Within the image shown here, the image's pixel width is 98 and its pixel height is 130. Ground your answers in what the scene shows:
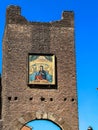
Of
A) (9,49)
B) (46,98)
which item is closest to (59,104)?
(46,98)

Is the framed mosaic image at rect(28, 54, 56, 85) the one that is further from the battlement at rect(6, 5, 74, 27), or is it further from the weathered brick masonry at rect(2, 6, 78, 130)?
the battlement at rect(6, 5, 74, 27)

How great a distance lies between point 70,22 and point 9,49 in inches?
152

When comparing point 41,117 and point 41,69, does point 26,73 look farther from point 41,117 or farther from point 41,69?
point 41,117

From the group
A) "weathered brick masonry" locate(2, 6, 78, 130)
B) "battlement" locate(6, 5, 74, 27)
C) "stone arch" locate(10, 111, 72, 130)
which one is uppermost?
"battlement" locate(6, 5, 74, 27)

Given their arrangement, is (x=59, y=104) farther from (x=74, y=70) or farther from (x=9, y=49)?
(x=9, y=49)

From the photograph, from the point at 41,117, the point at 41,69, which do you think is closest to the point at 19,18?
the point at 41,69

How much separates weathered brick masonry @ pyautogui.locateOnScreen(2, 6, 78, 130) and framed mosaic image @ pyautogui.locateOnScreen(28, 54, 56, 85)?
0.89ft

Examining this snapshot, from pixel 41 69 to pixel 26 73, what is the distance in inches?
32.7

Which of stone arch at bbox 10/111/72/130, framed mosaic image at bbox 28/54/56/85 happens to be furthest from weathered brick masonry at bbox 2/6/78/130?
framed mosaic image at bbox 28/54/56/85

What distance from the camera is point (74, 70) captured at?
26109 mm

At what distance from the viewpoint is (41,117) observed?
2502 centimetres

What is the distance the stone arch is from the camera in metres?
24.8

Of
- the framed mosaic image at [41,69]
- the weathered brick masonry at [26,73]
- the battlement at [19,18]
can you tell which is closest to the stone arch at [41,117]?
the weathered brick masonry at [26,73]

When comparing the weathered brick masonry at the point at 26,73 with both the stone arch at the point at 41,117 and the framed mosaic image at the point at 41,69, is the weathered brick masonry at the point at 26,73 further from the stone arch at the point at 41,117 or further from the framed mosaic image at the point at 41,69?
the framed mosaic image at the point at 41,69
